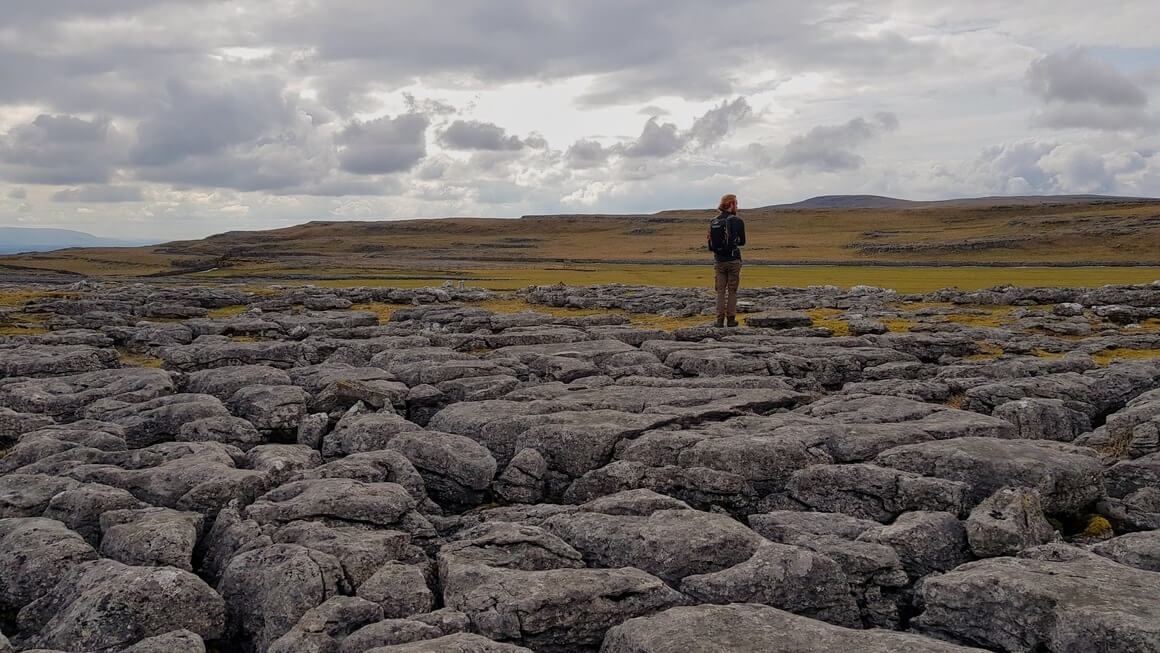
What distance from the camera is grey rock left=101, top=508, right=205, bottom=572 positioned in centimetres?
1219

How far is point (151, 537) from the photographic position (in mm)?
12406

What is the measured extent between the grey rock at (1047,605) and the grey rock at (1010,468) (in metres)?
2.96

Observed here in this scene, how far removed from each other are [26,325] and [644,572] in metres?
39.1

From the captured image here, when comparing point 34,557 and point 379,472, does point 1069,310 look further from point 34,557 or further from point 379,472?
point 34,557

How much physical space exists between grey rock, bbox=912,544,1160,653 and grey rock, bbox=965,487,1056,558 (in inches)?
34.1

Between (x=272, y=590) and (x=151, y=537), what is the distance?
2945 mm

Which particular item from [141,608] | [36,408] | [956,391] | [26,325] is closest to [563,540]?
[141,608]

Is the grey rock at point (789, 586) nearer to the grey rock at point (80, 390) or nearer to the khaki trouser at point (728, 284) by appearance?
the grey rock at point (80, 390)

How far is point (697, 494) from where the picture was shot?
1485cm

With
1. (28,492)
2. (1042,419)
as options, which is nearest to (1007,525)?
(1042,419)

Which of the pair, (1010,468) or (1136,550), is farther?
(1010,468)

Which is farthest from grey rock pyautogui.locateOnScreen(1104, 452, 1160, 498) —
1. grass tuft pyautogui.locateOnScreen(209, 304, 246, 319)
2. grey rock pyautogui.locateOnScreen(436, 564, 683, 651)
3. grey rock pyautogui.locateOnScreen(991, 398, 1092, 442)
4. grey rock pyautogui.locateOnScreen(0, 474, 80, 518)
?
grass tuft pyautogui.locateOnScreen(209, 304, 246, 319)

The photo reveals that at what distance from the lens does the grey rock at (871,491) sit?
537 inches

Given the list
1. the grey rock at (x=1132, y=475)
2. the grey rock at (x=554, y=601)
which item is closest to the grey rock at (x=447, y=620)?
the grey rock at (x=554, y=601)
